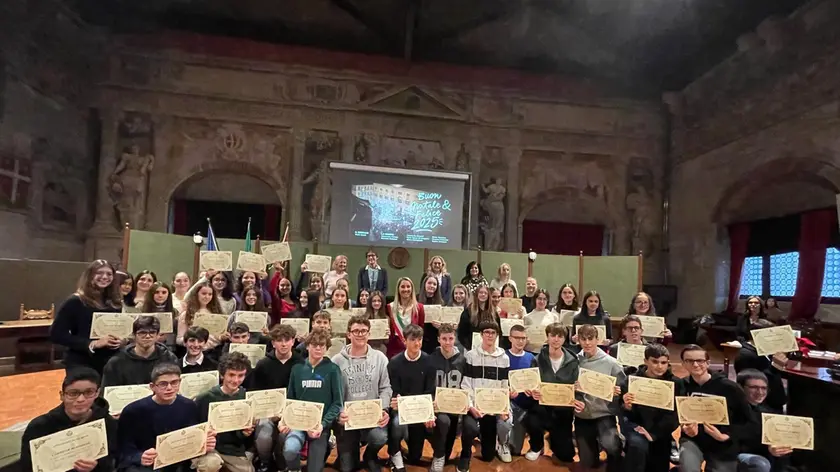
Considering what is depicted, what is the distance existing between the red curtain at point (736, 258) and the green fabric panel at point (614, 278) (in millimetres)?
3665

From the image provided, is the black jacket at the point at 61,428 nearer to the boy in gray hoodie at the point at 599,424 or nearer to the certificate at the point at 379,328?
the certificate at the point at 379,328

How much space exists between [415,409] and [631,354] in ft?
7.17

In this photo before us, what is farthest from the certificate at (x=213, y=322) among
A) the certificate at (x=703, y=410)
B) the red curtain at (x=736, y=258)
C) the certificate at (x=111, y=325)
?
the red curtain at (x=736, y=258)

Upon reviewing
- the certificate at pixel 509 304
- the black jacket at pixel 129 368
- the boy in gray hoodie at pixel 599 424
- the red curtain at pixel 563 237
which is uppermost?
the red curtain at pixel 563 237

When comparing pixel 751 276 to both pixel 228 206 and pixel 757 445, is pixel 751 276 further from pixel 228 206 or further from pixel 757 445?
pixel 228 206

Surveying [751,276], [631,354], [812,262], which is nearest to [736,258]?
[751,276]

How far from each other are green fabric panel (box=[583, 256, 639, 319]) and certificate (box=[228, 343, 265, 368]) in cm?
765

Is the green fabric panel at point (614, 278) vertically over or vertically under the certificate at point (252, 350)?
over

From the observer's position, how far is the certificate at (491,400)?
14.1 feet

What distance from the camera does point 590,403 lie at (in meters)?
4.46

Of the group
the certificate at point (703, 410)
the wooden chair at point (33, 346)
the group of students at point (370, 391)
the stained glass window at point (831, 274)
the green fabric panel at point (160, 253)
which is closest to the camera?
the group of students at point (370, 391)

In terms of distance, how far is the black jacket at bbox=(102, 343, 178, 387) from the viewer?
3.83m

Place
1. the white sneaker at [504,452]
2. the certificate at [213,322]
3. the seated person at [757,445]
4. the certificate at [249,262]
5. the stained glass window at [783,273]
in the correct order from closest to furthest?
the seated person at [757,445], the white sneaker at [504,452], the certificate at [213,322], the certificate at [249,262], the stained glass window at [783,273]

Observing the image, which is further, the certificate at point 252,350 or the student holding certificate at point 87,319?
the certificate at point 252,350
